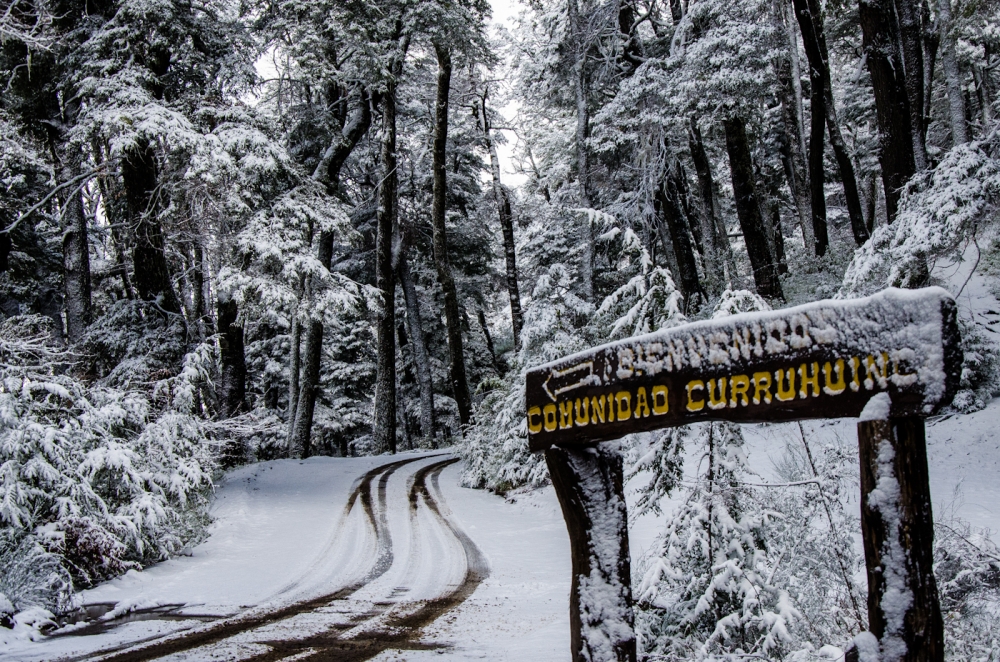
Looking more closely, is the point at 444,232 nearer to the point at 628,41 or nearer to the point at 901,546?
the point at 628,41

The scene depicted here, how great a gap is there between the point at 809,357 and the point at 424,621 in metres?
4.34

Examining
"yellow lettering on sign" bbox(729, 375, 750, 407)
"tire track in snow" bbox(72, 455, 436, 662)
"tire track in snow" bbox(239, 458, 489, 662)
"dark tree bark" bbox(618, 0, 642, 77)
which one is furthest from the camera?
"dark tree bark" bbox(618, 0, 642, 77)

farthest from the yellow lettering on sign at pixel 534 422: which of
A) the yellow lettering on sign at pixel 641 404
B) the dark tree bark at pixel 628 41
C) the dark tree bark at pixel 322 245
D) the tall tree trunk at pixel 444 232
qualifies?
the tall tree trunk at pixel 444 232

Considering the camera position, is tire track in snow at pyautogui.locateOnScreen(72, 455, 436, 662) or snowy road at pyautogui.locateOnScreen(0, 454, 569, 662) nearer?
tire track in snow at pyautogui.locateOnScreen(72, 455, 436, 662)

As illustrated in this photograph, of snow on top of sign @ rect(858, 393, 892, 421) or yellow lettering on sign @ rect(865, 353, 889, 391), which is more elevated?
yellow lettering on sign @ rect(865, 353, 889, 391)

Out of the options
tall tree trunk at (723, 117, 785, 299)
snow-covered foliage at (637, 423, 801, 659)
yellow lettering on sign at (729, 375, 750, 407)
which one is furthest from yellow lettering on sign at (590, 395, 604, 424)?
tall tree trunk at (723, 117, 785, 299)

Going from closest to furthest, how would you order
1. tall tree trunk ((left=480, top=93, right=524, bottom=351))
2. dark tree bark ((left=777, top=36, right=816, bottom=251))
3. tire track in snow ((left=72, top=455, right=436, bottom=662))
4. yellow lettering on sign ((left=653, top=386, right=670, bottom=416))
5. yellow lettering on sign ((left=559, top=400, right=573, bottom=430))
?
yellow lettering on sign ((left=653, top=386, right=670, bottom=416)) → yellow lettering on sign ((left=559, top=400, right=573, bottom=430)) → tire track in snow ((left=72, top=455, right=436, bottom=662)) → dark tree bark ((left=777, top=36, right=816, bottom=251)) → tall tree trunk ((left=480, top=93, right=524, bottom=351))

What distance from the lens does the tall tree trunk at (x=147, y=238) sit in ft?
41.2

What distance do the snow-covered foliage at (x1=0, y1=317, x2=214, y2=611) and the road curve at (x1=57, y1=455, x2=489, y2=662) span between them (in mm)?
1976

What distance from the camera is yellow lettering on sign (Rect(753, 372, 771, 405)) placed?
2.91 metres

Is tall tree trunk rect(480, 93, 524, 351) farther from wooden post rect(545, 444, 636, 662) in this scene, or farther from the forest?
wooden post rect(545, 444, 636, 662)

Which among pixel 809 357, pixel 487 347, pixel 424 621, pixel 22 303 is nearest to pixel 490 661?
pixel 424 621

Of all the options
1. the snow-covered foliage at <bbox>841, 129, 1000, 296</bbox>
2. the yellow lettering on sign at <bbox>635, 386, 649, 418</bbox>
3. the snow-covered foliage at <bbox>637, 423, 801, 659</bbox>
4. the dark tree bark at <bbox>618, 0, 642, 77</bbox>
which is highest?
the dark tree bark at <bbox>618, 0, 642, 77</bbox>

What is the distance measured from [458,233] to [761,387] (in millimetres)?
23753
